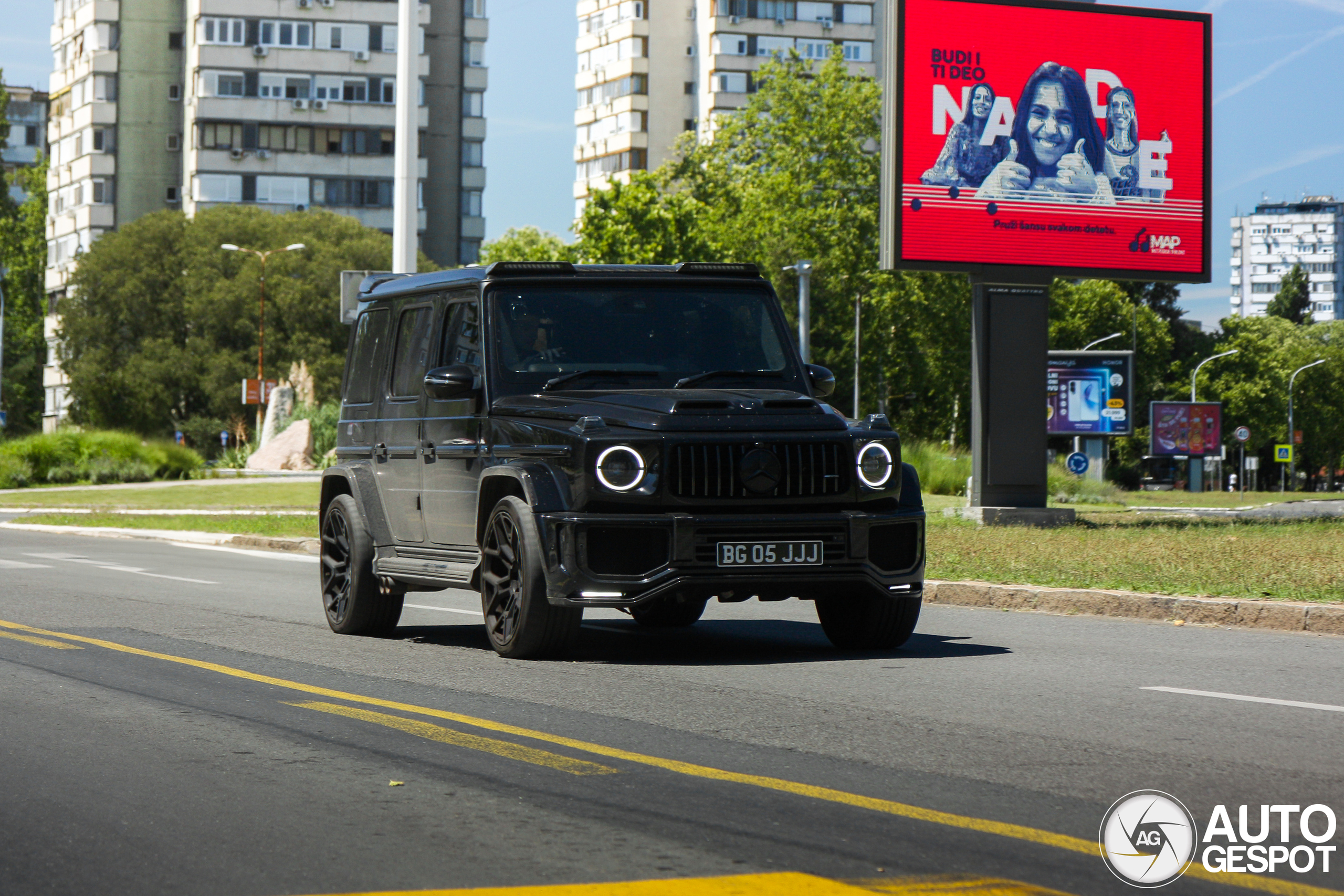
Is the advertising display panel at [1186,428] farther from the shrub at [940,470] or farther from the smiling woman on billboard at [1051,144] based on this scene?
the smiling woman on billboard at [1051,144]

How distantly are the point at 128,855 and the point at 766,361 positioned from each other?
618 centimetres

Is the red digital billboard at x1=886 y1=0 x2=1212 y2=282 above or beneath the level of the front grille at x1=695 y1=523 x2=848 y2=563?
above

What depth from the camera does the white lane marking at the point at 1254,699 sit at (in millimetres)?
8039

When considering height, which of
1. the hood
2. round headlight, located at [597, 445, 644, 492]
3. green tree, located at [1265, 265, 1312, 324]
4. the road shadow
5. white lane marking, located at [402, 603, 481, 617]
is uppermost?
green tree, located at [1265, 265, 1312, 324]

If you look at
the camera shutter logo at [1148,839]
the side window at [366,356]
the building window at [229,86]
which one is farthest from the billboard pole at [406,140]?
the building window at [229,86]

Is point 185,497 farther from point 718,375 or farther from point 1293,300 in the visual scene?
point 1293,300

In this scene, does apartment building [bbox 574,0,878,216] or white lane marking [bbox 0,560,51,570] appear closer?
white lane marking [bbox 0,560,51,570]

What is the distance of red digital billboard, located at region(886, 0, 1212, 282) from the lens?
27375 millimetres

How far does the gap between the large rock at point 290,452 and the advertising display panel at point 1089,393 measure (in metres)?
22.8

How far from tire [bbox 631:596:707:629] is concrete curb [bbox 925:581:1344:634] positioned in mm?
3140

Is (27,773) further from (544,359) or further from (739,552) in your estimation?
(544,359)

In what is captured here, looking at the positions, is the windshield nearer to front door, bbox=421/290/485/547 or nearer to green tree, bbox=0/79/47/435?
front door, bbox=421/290/485/547

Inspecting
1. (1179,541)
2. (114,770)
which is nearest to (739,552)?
(114,770)

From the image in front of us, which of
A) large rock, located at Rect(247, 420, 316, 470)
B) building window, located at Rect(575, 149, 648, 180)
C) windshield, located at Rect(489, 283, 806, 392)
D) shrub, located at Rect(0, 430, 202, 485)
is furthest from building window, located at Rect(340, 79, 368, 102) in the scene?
windshield, located at Rect(489, 283, 806, 392)
